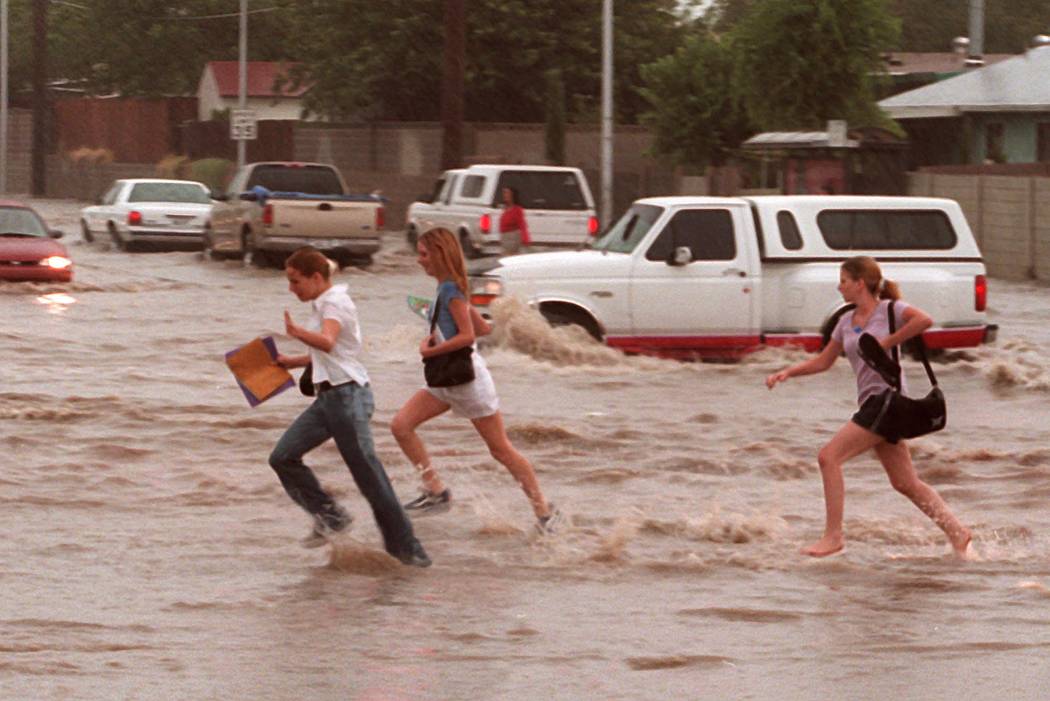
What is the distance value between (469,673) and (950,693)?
1726mm

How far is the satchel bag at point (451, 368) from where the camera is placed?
1127 centimetres

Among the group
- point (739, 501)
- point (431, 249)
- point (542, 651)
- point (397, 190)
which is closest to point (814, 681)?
point (542, 651)

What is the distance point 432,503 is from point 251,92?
272 feet

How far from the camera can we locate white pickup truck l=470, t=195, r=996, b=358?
2020cm

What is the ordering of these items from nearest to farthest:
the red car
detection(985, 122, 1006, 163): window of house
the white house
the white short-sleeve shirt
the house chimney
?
the white short-sleeve shirt, the red car, detection(985, 122, 1006, 163): window of house, the house chimney, the white house

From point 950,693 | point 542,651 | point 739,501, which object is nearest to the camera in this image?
point 950,693

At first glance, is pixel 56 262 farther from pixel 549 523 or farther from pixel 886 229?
pixel 549 523

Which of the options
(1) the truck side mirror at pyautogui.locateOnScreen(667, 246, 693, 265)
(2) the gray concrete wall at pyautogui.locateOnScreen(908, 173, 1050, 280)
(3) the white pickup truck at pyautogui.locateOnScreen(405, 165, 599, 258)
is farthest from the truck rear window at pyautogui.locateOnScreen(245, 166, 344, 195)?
(1) the truck side mirror at pyautogui.locateOnScreen(667, 246, 693, 265)

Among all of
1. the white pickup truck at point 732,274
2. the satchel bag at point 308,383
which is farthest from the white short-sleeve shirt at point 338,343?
the white pickup truck at point 732,274

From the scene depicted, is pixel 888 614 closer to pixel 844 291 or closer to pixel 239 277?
pixel 844 291

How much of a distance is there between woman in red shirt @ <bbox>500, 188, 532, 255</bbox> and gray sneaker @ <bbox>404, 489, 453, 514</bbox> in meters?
17.2

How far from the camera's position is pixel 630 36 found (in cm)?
5625

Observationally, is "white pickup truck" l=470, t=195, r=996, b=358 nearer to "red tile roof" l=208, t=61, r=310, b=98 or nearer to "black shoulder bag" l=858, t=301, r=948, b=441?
"black shoulder bag" l=858, t=301, r=948, b=441

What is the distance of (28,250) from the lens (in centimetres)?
3038
